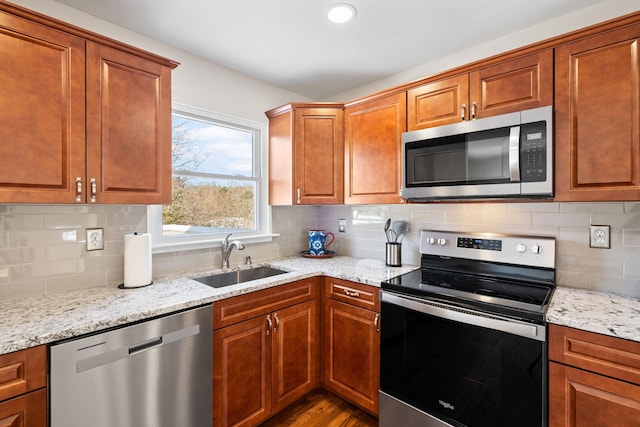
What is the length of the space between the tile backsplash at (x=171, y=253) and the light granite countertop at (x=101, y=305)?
0.12 meters

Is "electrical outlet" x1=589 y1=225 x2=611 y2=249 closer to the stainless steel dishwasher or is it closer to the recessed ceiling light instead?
the recessed ceiling light

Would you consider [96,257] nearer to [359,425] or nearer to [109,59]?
[109,59]

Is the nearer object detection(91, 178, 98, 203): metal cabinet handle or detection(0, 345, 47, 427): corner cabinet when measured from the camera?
detection(0, 345, 47, 427): corner cabinet

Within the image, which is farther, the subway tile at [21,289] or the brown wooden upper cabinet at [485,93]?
the brown wooden upper cabinet at [485,93]

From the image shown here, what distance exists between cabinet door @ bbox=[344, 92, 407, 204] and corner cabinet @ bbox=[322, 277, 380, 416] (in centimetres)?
71

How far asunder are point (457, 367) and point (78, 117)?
2217 millimetres

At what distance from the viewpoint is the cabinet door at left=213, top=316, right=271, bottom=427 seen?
1653 millimetres

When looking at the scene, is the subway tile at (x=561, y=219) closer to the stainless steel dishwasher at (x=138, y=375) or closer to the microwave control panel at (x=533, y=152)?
the microwave control panel at (x=533, y=152)

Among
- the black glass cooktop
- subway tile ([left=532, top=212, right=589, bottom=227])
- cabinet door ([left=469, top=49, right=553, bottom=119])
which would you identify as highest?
cabinet door ([left=469, top=49, right=553, bottom=119])

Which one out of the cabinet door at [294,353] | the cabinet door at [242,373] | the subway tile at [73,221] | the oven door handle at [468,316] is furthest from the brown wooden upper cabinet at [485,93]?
the subway tile at [73,221]

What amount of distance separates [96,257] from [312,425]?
1.68m

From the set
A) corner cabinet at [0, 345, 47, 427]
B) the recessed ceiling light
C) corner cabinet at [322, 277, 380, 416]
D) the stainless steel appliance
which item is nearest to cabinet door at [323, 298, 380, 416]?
corner cabinet at [322, 277, 380, 416]

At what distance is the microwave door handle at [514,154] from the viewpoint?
63.5 inches

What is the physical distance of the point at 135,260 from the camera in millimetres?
1731
